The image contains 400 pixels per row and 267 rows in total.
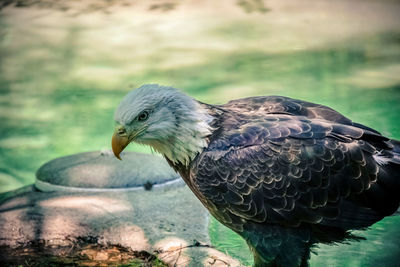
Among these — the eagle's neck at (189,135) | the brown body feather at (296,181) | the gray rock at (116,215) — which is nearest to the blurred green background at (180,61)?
the gray rock at (116,215)

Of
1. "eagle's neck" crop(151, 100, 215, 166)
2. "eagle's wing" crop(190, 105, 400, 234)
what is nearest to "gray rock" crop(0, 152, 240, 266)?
"eagle's wing" crop(190, 105, 400, 234)

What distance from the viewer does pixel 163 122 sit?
3.47 m

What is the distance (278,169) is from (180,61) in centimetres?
619

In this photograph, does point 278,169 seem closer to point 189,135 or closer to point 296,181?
point 296,181

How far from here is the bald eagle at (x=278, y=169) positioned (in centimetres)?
335

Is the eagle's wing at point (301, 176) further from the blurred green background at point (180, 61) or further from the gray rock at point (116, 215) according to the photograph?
the blurred green background at point (180, 61)

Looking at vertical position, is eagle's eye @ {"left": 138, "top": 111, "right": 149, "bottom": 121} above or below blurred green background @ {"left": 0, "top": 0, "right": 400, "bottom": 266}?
above

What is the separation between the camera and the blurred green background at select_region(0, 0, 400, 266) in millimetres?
7062

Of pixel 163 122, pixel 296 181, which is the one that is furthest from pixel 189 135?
pixel 296 181

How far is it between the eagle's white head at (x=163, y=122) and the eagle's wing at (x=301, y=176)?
0.16 m

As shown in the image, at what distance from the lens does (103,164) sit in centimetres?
534

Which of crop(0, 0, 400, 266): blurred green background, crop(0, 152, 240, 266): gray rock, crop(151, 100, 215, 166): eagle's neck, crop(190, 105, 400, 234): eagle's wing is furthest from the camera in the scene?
crop(0, 0, 400, 266): blurred green background

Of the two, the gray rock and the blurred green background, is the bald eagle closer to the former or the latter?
the gray rock

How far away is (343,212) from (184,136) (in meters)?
1.10
